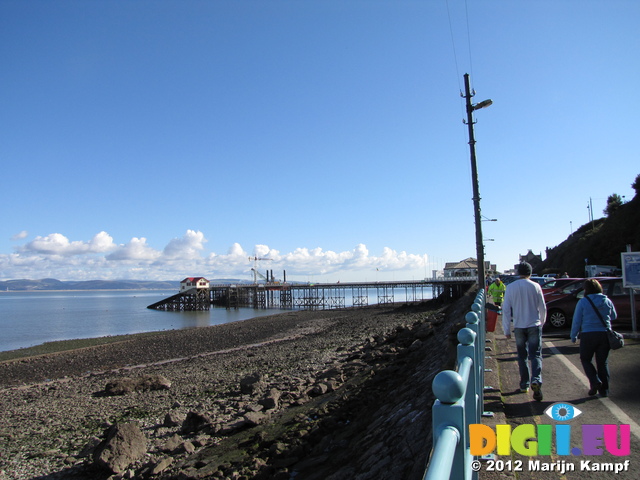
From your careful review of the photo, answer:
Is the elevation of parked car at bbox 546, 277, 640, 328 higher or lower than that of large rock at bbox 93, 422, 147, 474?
higher

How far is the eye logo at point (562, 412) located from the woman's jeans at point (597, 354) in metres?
0.66

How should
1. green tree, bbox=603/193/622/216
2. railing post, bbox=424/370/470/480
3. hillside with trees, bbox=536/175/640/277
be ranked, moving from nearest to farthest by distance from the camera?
railing post, bbox=424/370/470/480 < hillside with trees, bbox=536/175/640/277 < green tree, bbox=603/193/622/216

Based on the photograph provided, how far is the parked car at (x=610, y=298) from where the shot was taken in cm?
1141

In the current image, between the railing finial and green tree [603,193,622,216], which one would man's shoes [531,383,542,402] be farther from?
green tree [603,193,622,216]

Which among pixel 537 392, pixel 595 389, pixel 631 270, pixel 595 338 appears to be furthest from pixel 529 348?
pixel 631 270

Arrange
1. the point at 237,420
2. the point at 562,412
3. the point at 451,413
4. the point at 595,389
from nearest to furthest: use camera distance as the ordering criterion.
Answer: the point at 451,413 < the point at 562,412 < the point at 595,389 < the point at 237,420

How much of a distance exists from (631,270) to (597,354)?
5.39 m

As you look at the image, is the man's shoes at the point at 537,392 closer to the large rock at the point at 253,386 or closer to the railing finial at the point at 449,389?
the railing finial at the point at 449,389

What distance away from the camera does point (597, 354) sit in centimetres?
573

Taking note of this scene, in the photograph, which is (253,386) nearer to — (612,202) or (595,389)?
(595,389)

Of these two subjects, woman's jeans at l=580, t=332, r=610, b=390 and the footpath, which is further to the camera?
woman's jeans at l=580, t=332, r=610, b=390

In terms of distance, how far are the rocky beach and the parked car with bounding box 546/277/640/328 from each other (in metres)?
3.51

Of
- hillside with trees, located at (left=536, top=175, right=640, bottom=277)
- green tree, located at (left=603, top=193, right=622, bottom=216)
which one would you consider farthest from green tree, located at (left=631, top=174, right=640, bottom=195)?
green tree, located at (left=603, top=193, right=622, bottom=216)

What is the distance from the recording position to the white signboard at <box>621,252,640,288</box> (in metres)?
9.83
